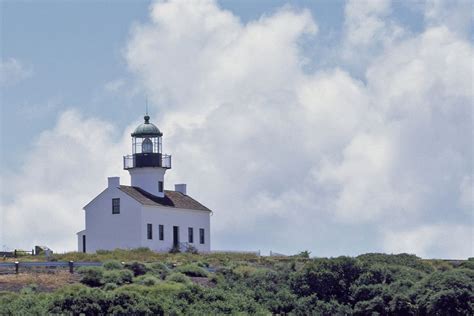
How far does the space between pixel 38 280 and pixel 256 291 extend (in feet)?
25.2

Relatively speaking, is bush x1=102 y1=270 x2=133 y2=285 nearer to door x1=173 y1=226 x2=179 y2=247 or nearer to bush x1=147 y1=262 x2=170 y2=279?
bush x1=147 y1=262 x2=170 y2=279

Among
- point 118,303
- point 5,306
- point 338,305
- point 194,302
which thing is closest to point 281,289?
point 338,305

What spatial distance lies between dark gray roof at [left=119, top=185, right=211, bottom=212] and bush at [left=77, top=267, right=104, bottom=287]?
17798 mm

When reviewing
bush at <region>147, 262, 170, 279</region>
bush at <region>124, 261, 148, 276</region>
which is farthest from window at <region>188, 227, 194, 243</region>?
bush at <region>124, 261, 148, 276</region>

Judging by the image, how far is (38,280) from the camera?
42.6 m

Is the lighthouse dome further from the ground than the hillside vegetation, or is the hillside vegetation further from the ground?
the lighthouse dome

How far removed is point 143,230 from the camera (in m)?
61.2

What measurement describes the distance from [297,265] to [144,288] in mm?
10649

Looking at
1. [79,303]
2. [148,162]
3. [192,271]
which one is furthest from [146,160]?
[79,303]

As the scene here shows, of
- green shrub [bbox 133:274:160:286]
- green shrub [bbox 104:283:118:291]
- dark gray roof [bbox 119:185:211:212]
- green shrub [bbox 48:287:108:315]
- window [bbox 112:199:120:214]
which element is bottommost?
green shrub [bbox 48:287:108:315]

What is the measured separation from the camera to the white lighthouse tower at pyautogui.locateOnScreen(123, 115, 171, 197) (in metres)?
64.5

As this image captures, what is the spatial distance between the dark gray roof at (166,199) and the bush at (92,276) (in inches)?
701

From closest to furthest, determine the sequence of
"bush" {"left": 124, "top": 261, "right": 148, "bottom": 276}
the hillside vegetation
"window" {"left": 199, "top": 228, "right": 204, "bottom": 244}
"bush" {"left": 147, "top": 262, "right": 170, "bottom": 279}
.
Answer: the hillside vegetation, "bush" {"left": 147, "top": 262, "right": 170, "bottom": 279}, "bush" {"left": 124, "top": 261, "right": 148, "bottom": 276}, "window" {"left": 199, "top": 228, "right": 204, "bottom": 244}

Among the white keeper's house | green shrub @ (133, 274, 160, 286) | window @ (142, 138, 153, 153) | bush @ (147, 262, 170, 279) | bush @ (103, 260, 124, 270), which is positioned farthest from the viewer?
window @ (142, 138, 153, 153)
